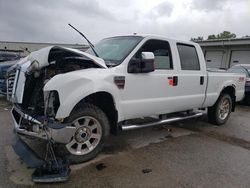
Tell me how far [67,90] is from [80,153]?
1.04 metres

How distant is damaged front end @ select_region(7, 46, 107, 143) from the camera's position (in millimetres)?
3504

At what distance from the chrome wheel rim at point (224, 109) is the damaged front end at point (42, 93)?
166 inches

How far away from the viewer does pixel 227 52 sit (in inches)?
816

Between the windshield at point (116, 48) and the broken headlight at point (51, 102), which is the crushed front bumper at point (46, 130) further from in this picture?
the windshield at point (116, 48)

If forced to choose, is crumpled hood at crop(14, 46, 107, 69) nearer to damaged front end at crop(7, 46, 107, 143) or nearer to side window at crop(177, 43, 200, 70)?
damaged front end at crop(7, 46, 107, 143)

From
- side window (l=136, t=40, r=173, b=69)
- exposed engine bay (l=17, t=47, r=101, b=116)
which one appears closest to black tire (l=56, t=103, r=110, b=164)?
exposed engine bay (l=17, t=47, r=101, b=116)

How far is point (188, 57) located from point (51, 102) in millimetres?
3313

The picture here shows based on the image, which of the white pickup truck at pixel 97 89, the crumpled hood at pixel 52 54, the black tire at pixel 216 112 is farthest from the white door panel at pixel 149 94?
the black tire at pixel 216 112

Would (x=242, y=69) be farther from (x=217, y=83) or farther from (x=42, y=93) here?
(x=42, y=93)

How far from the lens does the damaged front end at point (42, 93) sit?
11.5 feet

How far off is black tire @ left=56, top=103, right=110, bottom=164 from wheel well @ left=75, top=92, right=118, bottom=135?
0.16 m

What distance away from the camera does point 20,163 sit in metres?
3.87

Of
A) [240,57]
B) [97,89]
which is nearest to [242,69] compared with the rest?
[240,57]

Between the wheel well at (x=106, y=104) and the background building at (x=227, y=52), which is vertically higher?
the background building at (x=227, y=52)
